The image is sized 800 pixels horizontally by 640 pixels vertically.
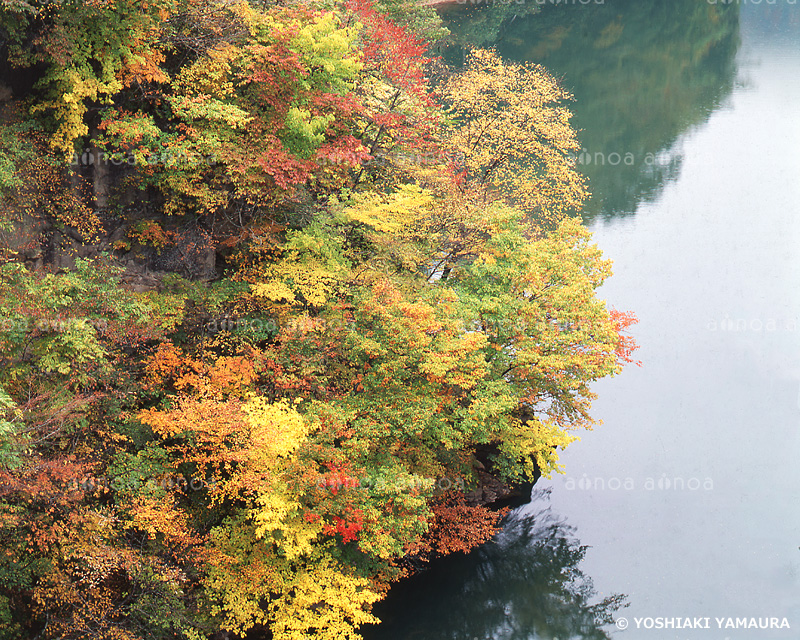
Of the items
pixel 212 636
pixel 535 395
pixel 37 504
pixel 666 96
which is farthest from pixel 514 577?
pixel 666 96

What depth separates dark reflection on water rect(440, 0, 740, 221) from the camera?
51459mm

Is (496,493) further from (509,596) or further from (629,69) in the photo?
(629,69)

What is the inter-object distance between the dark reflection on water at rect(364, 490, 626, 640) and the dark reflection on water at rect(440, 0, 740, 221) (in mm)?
21285

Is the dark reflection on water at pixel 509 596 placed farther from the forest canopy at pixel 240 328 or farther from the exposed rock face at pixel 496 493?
the forest canopy at pixel 240 328

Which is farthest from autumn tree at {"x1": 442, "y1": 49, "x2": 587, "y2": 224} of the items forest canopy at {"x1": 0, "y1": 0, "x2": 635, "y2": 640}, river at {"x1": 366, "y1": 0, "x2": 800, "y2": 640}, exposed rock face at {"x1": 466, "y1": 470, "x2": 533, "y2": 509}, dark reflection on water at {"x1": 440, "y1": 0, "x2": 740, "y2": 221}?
dark reflection on water at {"x1": 440, "y1": 0, "x2": 740, "y2": 221}

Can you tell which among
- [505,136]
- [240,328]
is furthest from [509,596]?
[505,136]

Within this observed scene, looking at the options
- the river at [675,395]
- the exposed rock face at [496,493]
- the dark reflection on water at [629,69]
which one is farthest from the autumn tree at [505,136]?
the dark reflection on water at [629,69]

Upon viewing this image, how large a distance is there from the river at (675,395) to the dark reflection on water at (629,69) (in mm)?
184

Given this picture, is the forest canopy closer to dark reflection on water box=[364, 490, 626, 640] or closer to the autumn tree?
dark reflection on water box=[364, 490, 626, 640]

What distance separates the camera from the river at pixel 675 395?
2817 centimetres

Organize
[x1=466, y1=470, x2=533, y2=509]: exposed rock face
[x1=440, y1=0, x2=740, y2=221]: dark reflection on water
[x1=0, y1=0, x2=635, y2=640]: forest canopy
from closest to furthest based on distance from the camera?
[x1=0, y1=0, x2=635, y2=640]: forest canopy → [x1=466, y1=470, x2=533, y2=509]: exposed rock face → [x1=440, y1=0, x2=740, y2=221]: dark reflection on water

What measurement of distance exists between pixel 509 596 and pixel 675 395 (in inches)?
530

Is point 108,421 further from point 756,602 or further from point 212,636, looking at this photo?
point 756,602

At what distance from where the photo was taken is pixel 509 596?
2873cm
